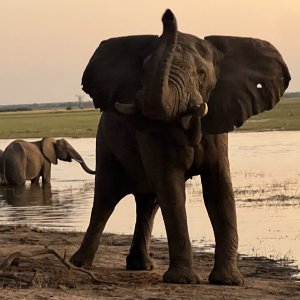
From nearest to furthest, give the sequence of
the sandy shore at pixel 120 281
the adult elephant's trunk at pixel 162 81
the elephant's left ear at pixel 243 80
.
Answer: the adult elephant's trunk at pixel 162 81 < the sandy shore at pixel 120 281 < the elephant's left ear at pixel 243 80

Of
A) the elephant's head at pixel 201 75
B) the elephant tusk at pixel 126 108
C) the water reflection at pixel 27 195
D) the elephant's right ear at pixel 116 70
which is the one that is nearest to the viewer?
the elephant's head at pixel 201 75

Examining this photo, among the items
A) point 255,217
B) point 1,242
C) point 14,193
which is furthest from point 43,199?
point 1,242

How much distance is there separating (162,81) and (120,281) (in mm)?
2122

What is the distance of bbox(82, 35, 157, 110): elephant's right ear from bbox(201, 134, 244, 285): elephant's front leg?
3.02 ft

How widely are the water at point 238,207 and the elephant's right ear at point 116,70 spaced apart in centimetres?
315

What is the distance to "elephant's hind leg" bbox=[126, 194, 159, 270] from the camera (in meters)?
9.66

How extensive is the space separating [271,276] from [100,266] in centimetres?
174

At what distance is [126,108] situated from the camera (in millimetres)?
7879

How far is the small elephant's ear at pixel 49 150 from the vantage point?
1046 inches

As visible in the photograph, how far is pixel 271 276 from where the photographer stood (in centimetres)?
953

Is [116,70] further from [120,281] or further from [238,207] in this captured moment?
[238,207]

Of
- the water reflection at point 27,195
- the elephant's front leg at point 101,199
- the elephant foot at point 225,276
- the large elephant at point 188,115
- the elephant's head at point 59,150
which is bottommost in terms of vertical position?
the water reflection at point 27,195

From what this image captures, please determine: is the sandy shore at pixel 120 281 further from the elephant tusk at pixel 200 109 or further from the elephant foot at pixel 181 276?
the elephant tusk at pixel 200 109

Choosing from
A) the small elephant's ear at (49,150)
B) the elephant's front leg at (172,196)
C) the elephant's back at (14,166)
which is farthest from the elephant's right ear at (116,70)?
the small elephant's ear at (49,150)
